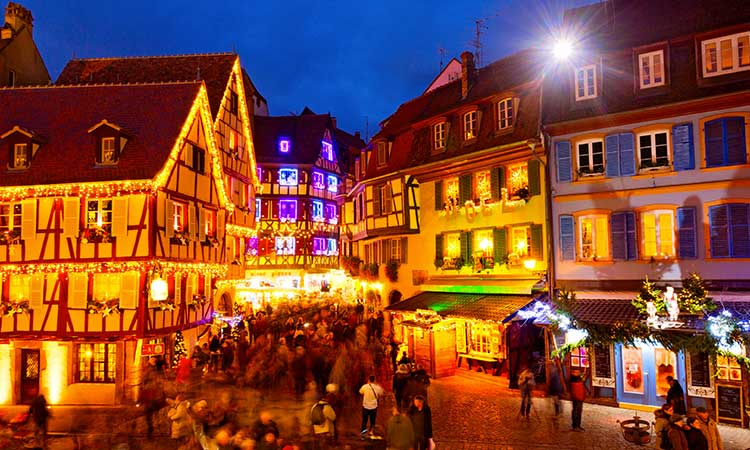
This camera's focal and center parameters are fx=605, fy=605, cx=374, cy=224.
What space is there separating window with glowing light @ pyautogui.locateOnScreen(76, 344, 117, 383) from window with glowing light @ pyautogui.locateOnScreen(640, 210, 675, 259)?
17.5 meters

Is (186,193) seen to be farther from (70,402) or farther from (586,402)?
(586,402)

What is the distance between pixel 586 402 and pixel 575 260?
424 cm

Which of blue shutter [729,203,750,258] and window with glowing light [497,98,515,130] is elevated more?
window with glowing light [497,98,515,130]

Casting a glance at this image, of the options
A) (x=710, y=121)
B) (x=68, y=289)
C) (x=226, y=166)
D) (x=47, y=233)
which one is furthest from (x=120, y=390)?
(x=710, y=121)

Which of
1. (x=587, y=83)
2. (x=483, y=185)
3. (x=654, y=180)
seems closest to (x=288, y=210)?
(x=483, y=185)

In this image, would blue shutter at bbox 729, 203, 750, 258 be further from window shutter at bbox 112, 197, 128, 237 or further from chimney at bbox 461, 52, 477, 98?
window shutter at bbox 112, 197, 128, 237

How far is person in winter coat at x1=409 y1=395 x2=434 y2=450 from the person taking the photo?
455 inches

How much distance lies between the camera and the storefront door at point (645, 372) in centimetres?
1681

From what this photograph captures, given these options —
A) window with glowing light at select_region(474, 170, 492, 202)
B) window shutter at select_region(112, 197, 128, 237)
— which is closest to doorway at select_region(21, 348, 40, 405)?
window shutter at select_region(112, 197, 128, 237)

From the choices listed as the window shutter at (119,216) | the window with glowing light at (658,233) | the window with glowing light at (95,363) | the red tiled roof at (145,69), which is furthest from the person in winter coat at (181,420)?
the red tiled roof at (145,69)

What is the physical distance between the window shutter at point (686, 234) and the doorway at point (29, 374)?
2104 centimetres

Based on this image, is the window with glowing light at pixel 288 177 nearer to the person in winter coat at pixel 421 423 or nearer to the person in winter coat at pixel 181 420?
the person in winter coat at pixel 181 420

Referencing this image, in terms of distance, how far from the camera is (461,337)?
22.9 metres

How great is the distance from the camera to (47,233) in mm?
20719
